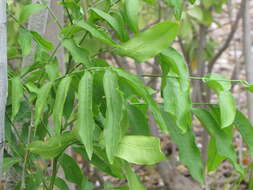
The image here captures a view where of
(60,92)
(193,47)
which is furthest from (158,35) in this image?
(193,47)

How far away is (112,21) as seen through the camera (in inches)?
37.2

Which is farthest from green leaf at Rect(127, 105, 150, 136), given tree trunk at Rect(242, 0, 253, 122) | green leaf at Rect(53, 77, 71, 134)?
tree trunk at Rect(242, 0, 253, 122)

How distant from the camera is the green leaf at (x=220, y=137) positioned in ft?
3.45

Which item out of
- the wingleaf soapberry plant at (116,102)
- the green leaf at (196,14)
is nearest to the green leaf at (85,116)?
the wingleaf soapberry plant at (116,102)

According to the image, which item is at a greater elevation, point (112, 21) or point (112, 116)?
point (112, 21)

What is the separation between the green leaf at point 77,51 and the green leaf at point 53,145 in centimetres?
13

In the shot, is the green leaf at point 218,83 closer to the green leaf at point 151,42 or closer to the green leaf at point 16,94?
the green leaf at point 151,42

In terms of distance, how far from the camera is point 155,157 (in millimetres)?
893

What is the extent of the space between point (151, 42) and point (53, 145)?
9.8 inches

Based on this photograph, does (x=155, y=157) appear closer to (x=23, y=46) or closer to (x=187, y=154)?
(x=187, y=154)

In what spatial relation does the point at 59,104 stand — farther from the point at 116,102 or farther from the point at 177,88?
the point at 177,88

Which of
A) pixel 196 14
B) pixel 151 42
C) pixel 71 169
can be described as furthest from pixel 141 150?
pixel 196 14

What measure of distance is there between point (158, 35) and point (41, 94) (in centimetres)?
23

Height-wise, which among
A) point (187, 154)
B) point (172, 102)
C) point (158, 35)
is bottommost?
point (187, 154)
